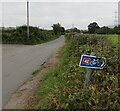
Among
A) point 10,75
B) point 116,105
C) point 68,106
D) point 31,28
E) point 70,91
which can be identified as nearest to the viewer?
point 116,105

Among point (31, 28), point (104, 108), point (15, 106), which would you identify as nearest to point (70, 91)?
point (104, 108)

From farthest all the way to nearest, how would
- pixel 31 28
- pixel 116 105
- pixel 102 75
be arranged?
pixel 31 28, pixel 102 75, pixel 116 105

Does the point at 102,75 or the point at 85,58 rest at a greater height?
the point at 85,58

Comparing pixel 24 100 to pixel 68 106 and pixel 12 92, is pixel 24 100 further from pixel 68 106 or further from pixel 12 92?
pixel 68 106

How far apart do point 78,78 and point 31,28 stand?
23.6 metres

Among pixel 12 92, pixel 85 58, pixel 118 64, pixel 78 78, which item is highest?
pixel 85 58

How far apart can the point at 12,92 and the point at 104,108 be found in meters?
2.86

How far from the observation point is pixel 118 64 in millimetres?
3139

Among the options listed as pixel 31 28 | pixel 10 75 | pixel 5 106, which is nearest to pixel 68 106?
pixel 5 106

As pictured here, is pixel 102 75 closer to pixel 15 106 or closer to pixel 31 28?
pixel 15 106

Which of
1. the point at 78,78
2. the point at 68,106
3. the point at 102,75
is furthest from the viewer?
the point at 78,78

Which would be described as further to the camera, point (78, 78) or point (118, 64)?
point (78, 78)

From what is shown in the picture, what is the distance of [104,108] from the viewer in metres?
2.34

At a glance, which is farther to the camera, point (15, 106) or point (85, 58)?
point (15, 106)
